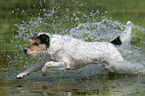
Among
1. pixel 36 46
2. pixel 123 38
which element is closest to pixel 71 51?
pixel 36 46

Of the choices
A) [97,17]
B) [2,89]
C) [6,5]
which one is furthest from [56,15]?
[2,89]

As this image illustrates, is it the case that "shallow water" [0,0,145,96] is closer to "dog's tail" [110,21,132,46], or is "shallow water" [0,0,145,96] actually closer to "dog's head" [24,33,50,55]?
"dog's tail" [110,21,132,46]

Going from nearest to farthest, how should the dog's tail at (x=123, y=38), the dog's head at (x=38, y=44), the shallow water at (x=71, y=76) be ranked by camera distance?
the shallow water at (x=71, y=76) < the dog's head at (x=38, y=44) < the dog's tail at (x=123, y=38)

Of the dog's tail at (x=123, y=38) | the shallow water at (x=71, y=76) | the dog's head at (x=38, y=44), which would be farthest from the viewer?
the dog's tail at (x=123, y=38)

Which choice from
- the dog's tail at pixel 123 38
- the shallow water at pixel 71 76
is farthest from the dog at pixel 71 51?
the shallow water at pixel 71 76

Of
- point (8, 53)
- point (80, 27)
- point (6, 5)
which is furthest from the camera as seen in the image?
point (6, 5)

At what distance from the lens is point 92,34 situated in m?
11.5

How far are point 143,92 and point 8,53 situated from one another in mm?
6411

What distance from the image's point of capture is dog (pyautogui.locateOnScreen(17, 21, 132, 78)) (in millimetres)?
6742

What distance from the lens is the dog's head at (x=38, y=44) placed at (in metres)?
6.73

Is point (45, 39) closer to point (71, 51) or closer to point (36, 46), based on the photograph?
point (36, 46)

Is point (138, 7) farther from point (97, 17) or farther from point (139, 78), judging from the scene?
point (139, 78)

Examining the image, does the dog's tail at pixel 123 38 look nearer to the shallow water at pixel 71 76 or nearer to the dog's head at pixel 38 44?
the shallow water at pixel 71 76

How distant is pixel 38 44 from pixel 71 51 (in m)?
0.78
